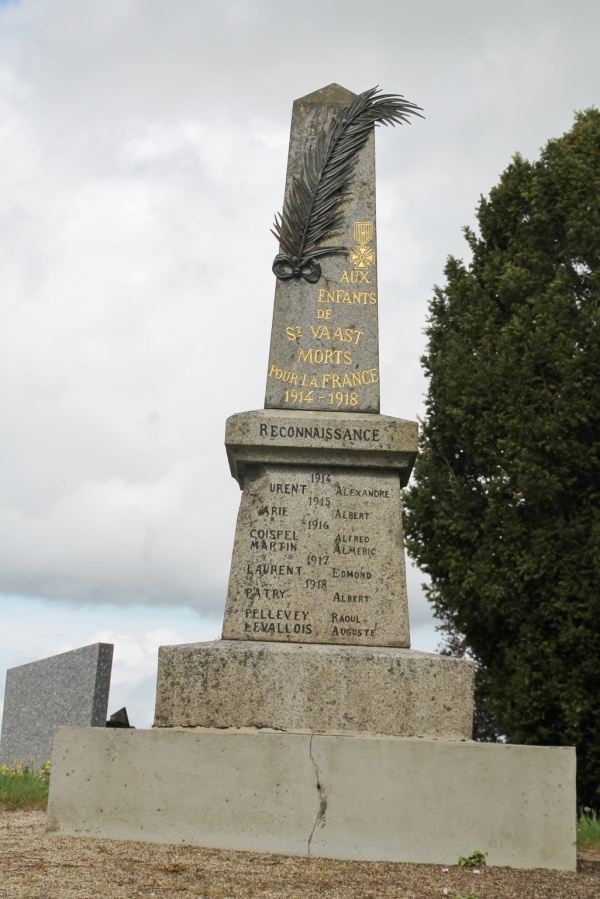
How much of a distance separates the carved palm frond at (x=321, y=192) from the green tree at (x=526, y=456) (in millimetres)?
5832

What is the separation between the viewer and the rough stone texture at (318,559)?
725 cm

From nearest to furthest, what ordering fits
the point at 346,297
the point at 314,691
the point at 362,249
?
the point at 314,691 → the point at 346,297 → the point at 362,249

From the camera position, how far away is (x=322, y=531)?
7426 mm

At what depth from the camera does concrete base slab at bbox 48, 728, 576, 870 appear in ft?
20.5

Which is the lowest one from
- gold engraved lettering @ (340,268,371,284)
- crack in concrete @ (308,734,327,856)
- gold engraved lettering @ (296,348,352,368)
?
crack in concrete @ (308,734,327,856)

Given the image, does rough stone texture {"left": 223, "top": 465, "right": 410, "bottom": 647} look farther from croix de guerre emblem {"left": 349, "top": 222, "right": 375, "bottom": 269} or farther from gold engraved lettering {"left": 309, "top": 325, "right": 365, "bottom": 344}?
croix de guerre emblem {"left": 349, "top": 222, "right": 375, "bottom": 269}

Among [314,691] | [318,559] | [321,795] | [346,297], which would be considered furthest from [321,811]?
[346,297]

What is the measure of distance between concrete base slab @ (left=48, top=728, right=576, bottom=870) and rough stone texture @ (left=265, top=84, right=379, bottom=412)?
262 cm

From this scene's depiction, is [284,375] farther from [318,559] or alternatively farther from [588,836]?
[588,836]

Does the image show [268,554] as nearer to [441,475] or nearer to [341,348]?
[341,348]

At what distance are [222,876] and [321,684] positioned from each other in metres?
1.61

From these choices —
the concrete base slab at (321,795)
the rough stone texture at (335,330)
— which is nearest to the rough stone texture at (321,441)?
the rough stone texture at (335,330)

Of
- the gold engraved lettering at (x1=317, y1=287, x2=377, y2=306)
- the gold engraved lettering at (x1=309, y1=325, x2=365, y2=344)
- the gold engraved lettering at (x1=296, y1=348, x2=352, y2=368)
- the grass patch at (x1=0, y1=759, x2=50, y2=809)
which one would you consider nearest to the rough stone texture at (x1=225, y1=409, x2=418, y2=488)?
the gold engraved lettering at (x1=296, y1=348, x2=352, y2=368)

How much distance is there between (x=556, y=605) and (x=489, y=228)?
6.04m
